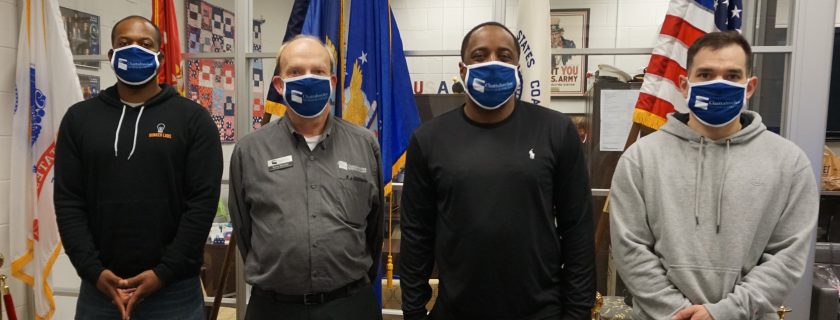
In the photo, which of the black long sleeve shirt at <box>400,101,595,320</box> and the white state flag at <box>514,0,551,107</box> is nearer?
the black long sleeve shirt at <box>400,101,595,320</box>

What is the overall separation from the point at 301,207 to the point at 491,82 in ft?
2.27

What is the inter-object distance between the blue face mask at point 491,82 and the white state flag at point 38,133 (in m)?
2.14

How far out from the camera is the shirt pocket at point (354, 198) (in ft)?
5.56

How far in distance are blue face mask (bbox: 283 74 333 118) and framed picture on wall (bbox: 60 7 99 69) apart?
207 centimetres

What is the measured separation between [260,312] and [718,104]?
4.88ft

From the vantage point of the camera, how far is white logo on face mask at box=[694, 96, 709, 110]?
1479mm

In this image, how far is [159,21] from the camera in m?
2.48

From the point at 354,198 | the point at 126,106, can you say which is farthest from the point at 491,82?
the point at 126,106

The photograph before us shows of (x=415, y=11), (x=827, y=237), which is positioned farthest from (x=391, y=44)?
(x=827, y=237)

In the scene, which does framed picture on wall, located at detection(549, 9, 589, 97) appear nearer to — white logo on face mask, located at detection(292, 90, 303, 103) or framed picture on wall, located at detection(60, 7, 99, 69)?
white logo on face mask, located at detection(292, 90, 303, 103)

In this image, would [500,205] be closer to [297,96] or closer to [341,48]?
[297,96]

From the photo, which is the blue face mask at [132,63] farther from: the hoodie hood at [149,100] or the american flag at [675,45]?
the american flag at [675,45]

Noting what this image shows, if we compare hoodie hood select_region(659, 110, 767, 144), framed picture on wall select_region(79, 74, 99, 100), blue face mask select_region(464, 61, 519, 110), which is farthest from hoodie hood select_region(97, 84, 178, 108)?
hoodie hood select_region(659, 110, 767, 144)

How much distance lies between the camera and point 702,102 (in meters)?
1.48
